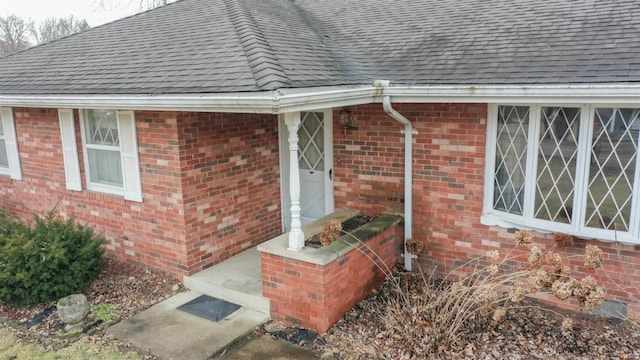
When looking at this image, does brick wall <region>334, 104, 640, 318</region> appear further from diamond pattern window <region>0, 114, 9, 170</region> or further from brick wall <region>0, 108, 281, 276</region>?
diamond pattern window <region>0, 114, 9, 170</region>

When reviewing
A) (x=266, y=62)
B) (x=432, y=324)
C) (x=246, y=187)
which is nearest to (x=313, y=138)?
(x=246, y=187)

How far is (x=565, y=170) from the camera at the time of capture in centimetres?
530

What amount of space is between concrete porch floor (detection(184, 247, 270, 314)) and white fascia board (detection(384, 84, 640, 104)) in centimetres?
291

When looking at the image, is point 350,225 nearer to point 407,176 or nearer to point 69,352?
point 407,176

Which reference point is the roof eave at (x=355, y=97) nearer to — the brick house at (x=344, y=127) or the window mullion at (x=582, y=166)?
the brick house at (x=344, y=127)

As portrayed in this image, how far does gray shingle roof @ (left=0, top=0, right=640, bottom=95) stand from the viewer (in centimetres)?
514

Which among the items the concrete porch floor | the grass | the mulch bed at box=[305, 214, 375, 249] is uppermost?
the mulch bed at box=[305, 214, 375, 249]

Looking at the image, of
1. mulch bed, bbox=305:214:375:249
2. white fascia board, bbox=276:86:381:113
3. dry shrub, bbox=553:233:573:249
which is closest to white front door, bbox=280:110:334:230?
mulch bed, bbox=305:214:375:249

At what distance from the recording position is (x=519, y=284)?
14.9ft

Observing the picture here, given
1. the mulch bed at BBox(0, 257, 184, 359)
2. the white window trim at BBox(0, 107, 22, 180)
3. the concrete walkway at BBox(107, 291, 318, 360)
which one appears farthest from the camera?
the white window trim at BBox(0, 107, 22, 180)

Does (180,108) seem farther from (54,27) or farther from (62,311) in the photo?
(54,27)

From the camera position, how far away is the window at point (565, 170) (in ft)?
16.4

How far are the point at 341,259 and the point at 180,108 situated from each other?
2.42 meters

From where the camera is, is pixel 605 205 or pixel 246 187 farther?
pixel 246 187
